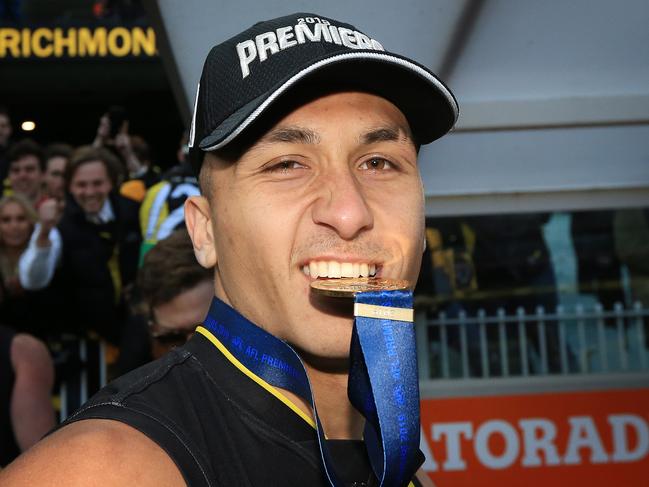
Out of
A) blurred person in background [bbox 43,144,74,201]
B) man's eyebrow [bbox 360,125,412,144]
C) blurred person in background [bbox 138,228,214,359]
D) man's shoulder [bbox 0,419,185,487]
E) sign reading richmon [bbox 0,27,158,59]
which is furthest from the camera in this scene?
sign reading richmon [bbox 0,27,158,59]

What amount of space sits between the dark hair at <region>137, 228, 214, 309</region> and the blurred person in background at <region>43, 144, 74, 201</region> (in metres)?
3.35

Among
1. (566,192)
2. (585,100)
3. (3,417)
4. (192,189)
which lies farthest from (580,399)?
(3,417)

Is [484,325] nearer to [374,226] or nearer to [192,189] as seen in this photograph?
Answer: [192,189]

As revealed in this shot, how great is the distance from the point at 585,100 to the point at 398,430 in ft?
7.42

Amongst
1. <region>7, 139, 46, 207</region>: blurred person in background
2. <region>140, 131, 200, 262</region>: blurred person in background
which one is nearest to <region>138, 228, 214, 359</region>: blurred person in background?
<region>140, 131, 200, 262</region>: blurred person in background

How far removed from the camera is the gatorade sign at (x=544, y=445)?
409cm

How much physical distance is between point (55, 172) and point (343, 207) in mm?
5367

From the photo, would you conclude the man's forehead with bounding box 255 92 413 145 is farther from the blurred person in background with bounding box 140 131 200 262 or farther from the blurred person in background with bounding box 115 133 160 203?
the blurred person in background with bounding box 115 133 160 203

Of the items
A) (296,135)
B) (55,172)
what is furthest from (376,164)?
(55,172)

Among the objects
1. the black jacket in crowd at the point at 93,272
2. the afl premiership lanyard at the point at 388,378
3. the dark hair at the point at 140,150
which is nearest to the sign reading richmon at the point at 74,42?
the dark hair at the point at 140,150

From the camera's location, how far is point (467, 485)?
13.4ft

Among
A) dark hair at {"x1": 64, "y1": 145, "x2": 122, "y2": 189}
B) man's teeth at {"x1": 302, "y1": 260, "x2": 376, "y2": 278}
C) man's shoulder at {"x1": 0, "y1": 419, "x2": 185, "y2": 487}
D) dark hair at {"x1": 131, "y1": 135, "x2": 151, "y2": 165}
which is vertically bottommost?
man's shoulder at {"x1": 0, "y1": 419, "x2": 185, "y2": 487}

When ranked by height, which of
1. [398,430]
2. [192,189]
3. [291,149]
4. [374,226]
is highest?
[192,189]

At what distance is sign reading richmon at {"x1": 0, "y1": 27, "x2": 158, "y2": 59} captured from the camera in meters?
10.4
